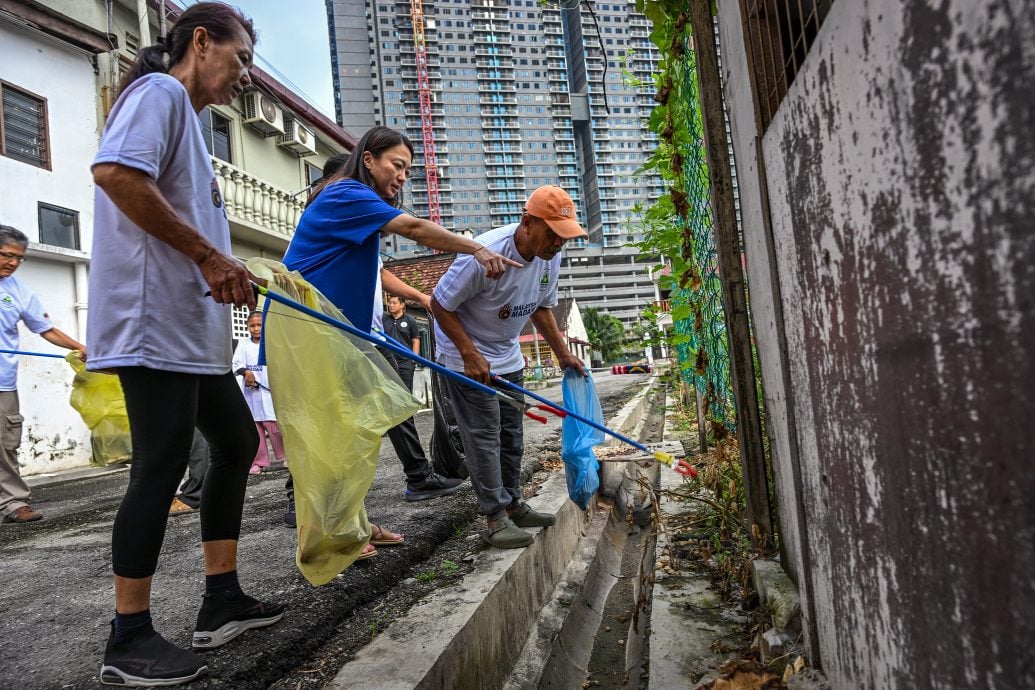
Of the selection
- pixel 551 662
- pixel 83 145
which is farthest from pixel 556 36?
pixel 551 662

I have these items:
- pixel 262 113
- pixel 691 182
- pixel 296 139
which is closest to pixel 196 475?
pixel 691 182

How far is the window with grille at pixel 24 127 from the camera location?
920cm

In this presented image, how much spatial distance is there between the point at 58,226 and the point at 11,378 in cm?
626

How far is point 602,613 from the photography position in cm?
367

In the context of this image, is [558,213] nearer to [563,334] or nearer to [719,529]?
[719,529]

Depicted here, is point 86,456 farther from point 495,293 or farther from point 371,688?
point 371,688

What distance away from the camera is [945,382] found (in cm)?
91

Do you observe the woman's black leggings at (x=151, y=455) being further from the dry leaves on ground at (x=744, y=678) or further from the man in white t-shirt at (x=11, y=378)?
the man in white t-shirt at (x=11, y=378)

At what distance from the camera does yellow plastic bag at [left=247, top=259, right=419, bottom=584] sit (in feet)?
7.11

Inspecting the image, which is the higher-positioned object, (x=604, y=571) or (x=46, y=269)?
(x=46, y=269)

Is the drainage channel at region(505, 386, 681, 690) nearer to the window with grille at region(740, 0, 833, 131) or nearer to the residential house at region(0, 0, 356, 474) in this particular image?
the window with grille at region(740, 0, 833, 131)

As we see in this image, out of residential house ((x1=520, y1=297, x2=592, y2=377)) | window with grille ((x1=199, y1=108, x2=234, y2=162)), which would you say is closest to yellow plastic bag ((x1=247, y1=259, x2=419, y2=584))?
window with grille ((x1=199, y1=108, x2=234, y2=162))

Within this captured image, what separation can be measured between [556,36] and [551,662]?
131718 millimetres

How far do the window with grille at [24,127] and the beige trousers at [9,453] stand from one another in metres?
6.17
